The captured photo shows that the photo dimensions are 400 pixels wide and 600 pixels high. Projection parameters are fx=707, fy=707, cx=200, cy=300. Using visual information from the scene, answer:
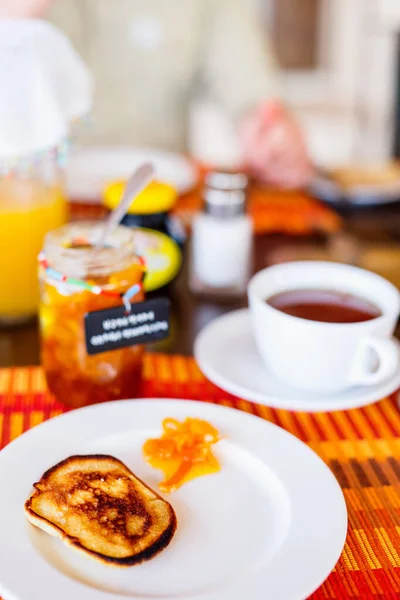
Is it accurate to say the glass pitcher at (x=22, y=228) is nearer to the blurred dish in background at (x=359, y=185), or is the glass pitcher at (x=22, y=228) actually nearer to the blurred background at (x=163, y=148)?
the blurred background at (x=163, y=148)

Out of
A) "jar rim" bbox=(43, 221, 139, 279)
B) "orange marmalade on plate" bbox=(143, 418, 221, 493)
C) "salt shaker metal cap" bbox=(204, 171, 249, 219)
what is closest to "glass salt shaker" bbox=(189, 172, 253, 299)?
"salt shaker metal cap" bbox=(204, 171, 249, 219)

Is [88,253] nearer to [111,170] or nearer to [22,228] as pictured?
[22,228]

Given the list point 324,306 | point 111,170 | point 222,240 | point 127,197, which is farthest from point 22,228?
point 111,170

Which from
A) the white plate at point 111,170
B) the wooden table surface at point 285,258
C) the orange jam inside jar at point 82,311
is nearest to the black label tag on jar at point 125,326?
the orange jam inside jar at point 82,311

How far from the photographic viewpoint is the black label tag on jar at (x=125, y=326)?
2.44ft

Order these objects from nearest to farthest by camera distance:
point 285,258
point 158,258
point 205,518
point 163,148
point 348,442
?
point 205,518, point 348,442, point 158,258, point 285,258, point 163,148

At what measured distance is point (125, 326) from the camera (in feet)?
2.52

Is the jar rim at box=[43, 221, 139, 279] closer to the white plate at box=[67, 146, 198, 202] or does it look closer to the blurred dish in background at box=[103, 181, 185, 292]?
the blurred dish in background at box=[103, 181, 185, 292]

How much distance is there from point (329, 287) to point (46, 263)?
0.36m

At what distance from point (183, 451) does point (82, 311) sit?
191 millimetres

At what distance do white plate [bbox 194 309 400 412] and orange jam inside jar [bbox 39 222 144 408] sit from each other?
98mm

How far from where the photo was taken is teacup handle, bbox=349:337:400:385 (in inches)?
29.3

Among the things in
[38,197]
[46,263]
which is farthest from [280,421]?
[38,197]

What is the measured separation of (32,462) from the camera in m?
0.64
